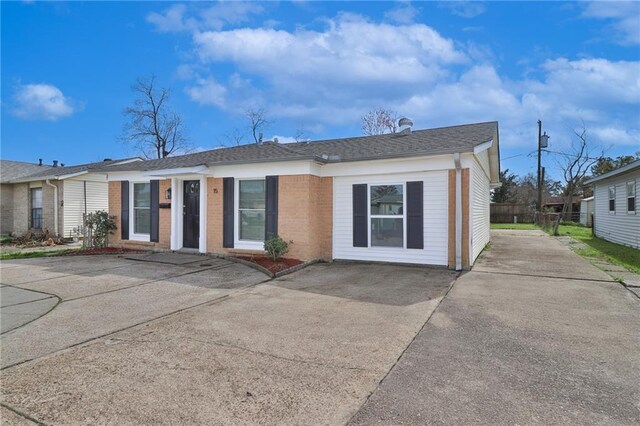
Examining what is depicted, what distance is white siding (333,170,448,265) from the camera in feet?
27.7

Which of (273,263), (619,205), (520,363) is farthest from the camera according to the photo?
(619,205)

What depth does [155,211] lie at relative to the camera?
38.2 feet

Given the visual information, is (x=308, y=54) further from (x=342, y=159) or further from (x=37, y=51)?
(x=37, y=51)

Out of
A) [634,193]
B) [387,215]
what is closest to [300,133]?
[387,215]

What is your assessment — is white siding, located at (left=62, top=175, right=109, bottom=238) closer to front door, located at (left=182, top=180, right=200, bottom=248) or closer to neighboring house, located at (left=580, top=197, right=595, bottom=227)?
front door, located at (left=182, top=180, right=200, bottom=248)

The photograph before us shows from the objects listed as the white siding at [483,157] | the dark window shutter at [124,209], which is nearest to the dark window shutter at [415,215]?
the white siding at [483,157]

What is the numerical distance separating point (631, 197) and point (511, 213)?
63.8 ft

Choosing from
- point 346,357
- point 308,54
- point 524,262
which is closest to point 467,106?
point 308,54

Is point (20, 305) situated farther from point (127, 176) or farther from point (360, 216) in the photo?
point (127, 176)

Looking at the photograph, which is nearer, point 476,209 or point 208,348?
point 208,348

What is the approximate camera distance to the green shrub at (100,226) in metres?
12.1

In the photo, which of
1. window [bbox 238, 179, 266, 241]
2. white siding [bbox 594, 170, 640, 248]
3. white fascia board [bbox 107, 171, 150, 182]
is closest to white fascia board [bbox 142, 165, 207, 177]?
white fascia board [bbox 107, 171, 150, 182]

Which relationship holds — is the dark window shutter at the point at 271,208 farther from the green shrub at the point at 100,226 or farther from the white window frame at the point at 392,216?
the green shrub at the point at 100,226

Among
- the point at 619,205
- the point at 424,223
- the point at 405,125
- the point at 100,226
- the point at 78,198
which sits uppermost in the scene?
the point at 405,125
